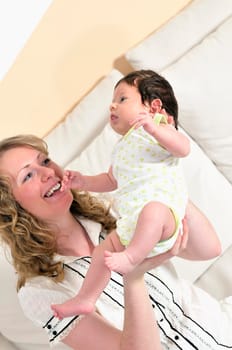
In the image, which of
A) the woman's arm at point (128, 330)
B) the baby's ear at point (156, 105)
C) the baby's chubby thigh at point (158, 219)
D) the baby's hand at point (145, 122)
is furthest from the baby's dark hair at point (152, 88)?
the woman's arm at point (128, 330)

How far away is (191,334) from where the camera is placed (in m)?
1.51

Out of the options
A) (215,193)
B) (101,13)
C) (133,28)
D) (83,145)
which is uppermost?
(101,13)

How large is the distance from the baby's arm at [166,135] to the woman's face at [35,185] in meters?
0.30

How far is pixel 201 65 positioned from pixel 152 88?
815mm

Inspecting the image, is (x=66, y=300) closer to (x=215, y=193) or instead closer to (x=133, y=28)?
(x=215, y=193)

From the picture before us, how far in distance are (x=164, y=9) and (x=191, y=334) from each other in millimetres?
1214

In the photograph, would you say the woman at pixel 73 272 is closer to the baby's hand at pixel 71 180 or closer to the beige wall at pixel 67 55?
the baby's hand at pixel 71 180

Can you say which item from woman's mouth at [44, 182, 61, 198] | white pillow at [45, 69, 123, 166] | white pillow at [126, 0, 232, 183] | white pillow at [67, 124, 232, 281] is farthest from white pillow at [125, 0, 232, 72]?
woman's mouth at [44, 182, 61, 198]

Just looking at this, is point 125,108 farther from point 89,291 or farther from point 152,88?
point 89,291

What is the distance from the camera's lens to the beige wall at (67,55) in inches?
74.1

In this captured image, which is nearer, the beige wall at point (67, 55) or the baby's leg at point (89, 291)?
the baby's leg at point (89, 291)

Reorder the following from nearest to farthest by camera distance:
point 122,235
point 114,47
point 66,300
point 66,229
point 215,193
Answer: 1. point 122,235
2. point 66,300
3. point 66,229
4. point 215,193
5. point 114,47

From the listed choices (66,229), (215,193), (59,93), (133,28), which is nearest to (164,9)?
(133,28)

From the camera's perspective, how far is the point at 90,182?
1417mm
